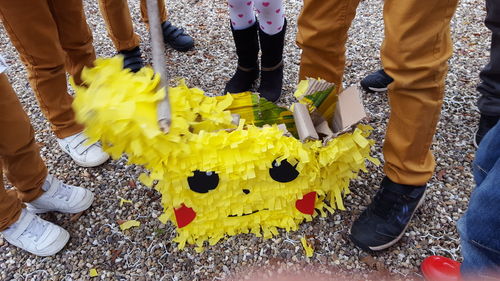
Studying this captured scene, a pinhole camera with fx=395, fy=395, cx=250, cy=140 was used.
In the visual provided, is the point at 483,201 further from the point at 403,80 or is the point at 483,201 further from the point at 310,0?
the point at 310,0

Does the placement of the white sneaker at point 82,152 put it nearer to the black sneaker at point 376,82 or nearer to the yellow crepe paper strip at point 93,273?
the yellow crepe paper strip at point 93,273

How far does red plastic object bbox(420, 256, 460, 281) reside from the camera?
1.37 metres

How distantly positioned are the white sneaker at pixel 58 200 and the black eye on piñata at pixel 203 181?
25.3 inches

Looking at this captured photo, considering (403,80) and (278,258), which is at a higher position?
(403,80)

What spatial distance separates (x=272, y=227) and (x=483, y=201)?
85 centimetres

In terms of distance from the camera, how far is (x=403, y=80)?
1.22 m

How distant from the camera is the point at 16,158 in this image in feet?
4.92

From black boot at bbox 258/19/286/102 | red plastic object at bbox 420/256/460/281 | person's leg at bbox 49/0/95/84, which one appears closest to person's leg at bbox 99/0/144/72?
person's leg at bbox 49/0/95/84

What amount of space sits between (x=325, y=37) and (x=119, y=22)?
1.29 meters

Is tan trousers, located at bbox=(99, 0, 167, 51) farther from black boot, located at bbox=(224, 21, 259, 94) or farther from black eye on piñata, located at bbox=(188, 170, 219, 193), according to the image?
black eye on piñata, located at bbox=(188, 170, 219, 193)

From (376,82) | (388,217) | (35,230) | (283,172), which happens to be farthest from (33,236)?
(376,82)

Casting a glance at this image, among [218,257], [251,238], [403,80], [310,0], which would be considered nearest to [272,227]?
[251,238]

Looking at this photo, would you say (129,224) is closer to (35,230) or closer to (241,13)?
(35,230)

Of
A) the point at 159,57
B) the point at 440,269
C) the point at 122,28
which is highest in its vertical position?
the point at 159,57
